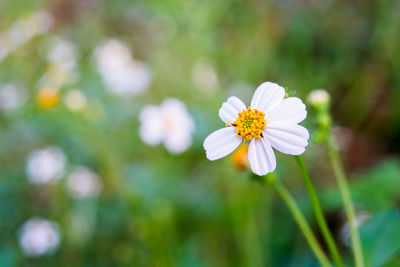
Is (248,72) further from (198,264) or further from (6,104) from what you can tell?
(6,104)

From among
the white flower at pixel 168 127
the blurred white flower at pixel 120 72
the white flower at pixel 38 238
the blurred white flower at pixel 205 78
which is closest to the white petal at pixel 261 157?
the white flower at pixel 168 127

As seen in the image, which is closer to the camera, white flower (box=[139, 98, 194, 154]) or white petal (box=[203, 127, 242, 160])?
white petal (box=[203, 127, 242, 160])

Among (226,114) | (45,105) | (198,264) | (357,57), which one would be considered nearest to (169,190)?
(198,264)

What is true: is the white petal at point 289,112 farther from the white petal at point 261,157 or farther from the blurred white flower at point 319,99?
the blurred white flower at point 319,99

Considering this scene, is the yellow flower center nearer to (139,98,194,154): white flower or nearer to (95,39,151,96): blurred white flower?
(139,98,194,154): white flower

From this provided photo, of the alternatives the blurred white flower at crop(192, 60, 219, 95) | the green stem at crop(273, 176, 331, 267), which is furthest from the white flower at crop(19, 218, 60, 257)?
the green stem at crop(273, 176, 331, 267)

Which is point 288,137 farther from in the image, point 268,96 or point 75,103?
point 75,103

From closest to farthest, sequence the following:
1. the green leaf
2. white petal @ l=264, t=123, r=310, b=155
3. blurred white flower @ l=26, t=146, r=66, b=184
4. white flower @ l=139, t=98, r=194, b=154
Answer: white petal @ l=264, t=123, r=310, b=155
the green leaf
white flower @ l=139, t=98, r=194, b=154
blurred white flower @ l=26, t=146, r=66, b=184

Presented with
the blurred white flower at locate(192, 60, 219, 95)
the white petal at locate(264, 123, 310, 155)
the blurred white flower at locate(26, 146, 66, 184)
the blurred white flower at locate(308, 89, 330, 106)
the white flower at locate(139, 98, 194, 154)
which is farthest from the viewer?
the blurred white flower at locate(192, 60, 219, 95)
